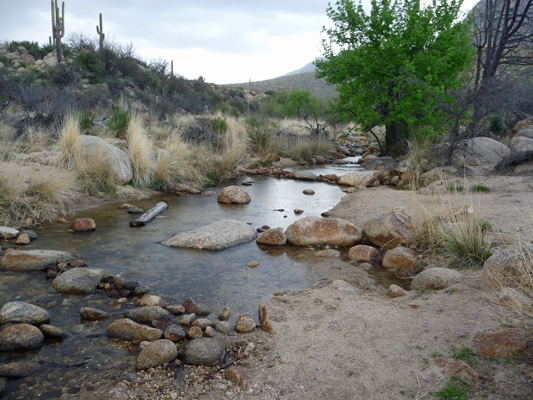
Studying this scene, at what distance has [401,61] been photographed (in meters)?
11.7

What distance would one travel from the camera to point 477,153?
11.0 meters

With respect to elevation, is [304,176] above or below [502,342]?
below

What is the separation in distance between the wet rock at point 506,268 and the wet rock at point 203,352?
227 centimetres

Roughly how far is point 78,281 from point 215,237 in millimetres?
1987

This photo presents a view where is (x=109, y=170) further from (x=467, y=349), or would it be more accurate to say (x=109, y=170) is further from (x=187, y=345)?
(x=467, y=349)

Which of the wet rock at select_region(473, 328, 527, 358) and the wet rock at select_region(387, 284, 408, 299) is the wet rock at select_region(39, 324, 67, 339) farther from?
the wet rock at select_region(473, 328, 527, 358)

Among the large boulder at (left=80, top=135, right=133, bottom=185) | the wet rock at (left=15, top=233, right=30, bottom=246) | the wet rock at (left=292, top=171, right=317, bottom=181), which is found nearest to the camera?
the wet rock at (left=15, top=233, right=30, bottom=246)

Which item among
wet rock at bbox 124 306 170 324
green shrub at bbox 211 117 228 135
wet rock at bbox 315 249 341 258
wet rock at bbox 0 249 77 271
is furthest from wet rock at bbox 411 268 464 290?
green shrub at bbox 211 117 228 135

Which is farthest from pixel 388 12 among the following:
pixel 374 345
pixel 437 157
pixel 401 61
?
pixel 374 345

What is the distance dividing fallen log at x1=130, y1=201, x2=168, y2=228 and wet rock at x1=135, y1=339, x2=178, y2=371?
376 centimetres

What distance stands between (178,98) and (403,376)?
19929mm

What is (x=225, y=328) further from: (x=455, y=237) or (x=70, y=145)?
(x=70, y=145)

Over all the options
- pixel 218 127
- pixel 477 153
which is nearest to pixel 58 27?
pixel 218 127

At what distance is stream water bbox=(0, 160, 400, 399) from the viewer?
9.24 feet
